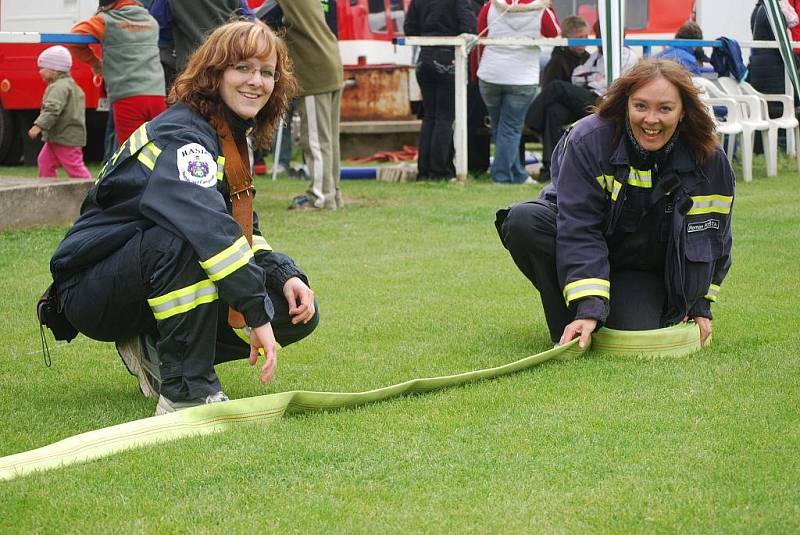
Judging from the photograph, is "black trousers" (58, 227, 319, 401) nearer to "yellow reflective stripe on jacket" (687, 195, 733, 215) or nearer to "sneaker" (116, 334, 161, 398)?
Result: "sneaker" (116, 334, 161, 398)

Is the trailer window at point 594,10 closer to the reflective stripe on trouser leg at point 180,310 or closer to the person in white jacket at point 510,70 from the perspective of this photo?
the person in white jacket at point 510,70

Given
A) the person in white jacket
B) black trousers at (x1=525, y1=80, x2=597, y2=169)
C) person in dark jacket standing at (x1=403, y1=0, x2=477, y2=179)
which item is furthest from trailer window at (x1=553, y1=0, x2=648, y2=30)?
person in dark jacket standing at (x1=403, y1=0, x2=477, y2=179)

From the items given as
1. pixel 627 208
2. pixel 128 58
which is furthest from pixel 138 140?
pixel 128 58

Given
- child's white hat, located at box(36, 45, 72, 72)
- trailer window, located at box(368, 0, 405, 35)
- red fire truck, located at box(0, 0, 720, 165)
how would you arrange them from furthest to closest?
1. trailer window, located at box(368, 0, 405, 35)
2. red fire truck, located at box(0, 0, 720, 165)
3. child's white hat, located at box(36, 45, 72, 72)

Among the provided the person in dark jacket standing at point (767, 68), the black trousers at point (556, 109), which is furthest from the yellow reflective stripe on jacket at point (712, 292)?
the person in dark jacket standing at point (767, 68)

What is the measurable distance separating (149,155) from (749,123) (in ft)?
29.7

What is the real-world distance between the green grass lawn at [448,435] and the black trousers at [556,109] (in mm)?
5690

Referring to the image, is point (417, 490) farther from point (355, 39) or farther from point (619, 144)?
point (355, 39)

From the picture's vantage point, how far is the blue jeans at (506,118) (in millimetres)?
11312

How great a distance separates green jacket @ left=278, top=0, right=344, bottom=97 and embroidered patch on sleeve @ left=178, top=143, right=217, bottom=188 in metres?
5.31

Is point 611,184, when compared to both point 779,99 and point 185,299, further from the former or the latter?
point 779,99

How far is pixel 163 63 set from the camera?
30.7ft

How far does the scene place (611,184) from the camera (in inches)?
178

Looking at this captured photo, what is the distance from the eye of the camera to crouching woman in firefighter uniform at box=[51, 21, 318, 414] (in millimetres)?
3570
